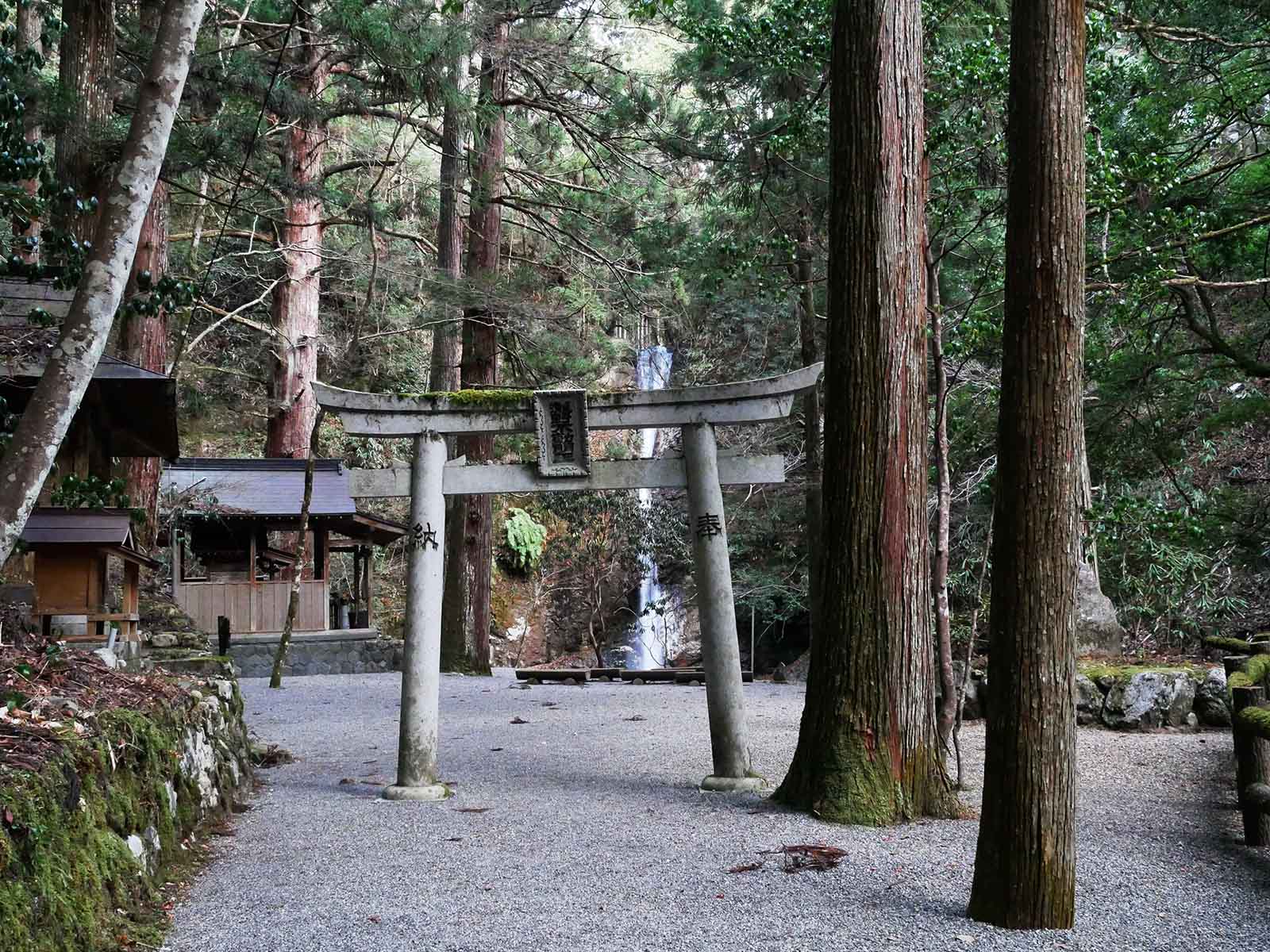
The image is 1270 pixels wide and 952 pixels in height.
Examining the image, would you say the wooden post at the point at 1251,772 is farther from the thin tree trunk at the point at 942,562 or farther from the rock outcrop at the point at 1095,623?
the rock outcrop at the point at 1095,623

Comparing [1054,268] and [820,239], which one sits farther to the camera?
[820,239]

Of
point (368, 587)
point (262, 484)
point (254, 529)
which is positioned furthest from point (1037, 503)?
point (368, 587)

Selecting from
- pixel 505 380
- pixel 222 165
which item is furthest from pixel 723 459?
pixel 505 380

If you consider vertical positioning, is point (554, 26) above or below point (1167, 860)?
above

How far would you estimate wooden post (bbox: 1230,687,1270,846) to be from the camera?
189 inches

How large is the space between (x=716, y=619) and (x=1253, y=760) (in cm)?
297

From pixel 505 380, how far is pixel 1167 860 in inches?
588

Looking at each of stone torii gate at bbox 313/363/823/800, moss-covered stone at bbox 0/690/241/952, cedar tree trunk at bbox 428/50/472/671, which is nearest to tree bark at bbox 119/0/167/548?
cedar tree trunk at bbox 428/50/472/671

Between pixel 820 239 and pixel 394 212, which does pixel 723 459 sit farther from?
pixel 394 212

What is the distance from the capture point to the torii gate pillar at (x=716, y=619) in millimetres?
6380

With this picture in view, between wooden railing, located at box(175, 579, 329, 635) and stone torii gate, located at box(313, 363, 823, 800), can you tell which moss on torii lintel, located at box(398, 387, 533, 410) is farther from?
wooden railing, located at box(175, 579, 329, 635)

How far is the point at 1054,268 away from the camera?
3.61 m

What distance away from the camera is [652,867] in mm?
4684

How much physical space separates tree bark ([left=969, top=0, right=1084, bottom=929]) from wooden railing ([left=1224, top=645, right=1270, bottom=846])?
5.92ft
